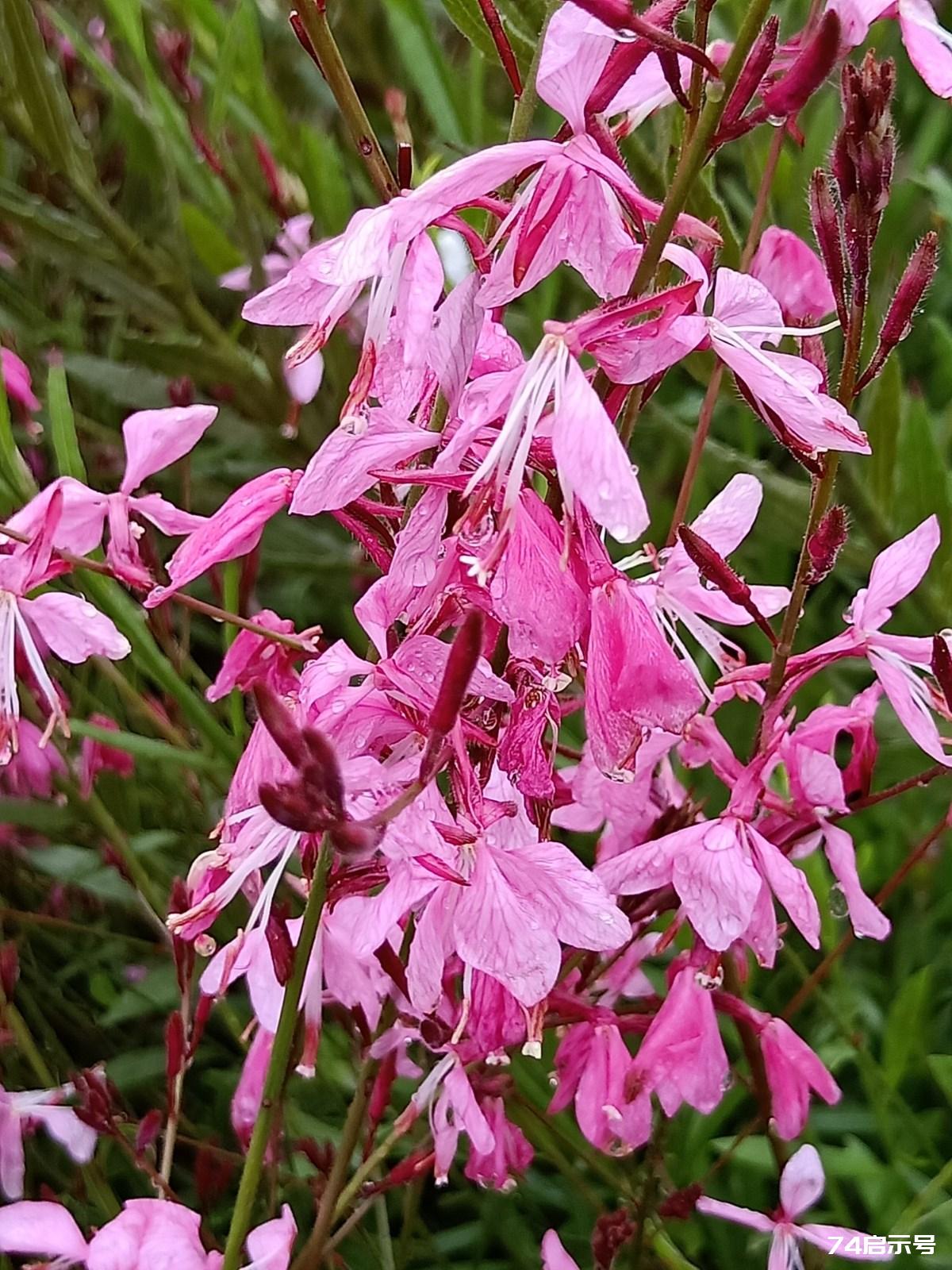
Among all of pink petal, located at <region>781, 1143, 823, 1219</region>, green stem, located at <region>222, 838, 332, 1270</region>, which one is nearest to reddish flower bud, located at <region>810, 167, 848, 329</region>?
green stem, located at <region>222, 838, 332, 1270</region>

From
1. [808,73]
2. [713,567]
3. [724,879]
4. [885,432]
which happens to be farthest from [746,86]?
[885,432]

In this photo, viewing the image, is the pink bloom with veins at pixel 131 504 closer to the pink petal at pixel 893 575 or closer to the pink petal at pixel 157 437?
the pink petal at pixel 157 437

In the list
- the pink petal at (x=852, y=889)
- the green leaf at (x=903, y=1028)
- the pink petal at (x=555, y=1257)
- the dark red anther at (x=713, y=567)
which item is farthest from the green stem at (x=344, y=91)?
the green leaf at (x=903, y=1028)

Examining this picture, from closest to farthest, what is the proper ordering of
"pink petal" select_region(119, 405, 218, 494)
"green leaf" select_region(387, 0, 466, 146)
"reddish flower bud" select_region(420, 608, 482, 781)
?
"reddish flower bud" select_region(420, 608, 482, 781), "pink petal" select_region(119, 405, 218, 494), "green leaf" select_region(387, 0, 466, 146)

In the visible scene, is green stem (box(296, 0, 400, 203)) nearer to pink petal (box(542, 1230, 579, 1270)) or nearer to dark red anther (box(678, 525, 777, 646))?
dark red anther (box(678, 525, 777, 646))

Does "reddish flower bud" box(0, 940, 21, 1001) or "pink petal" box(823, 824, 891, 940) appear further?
"reddish flower bud" box(0, 940, 21, 1001)

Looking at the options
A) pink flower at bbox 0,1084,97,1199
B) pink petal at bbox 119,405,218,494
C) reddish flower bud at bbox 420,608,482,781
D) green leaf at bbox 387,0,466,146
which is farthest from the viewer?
green leaf at bbox 387,0,466,146

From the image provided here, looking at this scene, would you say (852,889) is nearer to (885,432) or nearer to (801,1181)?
(801,1181)

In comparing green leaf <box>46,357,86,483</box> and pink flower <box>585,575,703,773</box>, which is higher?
green leaf <box>46,357,86,483</box>
